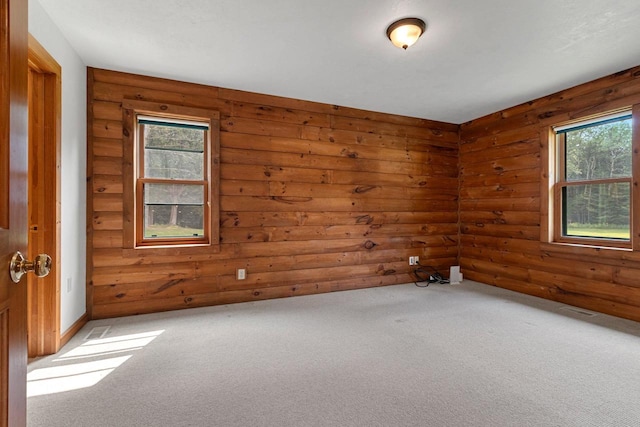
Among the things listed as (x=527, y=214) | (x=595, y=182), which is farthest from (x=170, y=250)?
(x=595, y=182)

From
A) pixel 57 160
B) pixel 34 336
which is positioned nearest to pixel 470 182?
pixel 57 160

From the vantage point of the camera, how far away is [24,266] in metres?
0.89

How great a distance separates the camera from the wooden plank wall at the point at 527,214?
9.87 ft

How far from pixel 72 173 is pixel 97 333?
4.57 feet

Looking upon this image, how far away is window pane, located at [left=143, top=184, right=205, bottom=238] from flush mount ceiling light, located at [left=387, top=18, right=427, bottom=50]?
242 centimetres

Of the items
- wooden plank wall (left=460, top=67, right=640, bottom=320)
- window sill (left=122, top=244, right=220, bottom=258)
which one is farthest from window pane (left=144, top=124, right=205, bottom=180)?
wooden plank wall (left=460, top=67, right=640, bottom=320)

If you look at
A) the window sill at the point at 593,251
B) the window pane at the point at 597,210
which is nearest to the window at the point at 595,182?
the window pane at the point at 597,210

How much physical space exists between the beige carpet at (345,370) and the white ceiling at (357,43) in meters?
2.45

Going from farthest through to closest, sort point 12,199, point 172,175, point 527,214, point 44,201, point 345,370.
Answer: point 527,214 < point 172,175 < point 44,201 < point 345,370 < point 12,199

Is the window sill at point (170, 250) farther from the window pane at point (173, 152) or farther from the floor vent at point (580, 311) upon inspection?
the floor vent at point (580, 311)

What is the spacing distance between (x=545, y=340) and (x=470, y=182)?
2.62 m

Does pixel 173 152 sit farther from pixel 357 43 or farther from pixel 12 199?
pixel 12 199

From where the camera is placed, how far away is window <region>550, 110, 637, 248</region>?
3.06m

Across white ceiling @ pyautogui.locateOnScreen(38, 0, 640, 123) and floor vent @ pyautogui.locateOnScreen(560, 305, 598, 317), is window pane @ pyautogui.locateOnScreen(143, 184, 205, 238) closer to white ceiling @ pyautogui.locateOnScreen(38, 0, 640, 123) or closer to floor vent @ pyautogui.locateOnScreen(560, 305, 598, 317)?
white ceiling @ pyautogui.locateOnScreen(38, 0, 640, 123)
